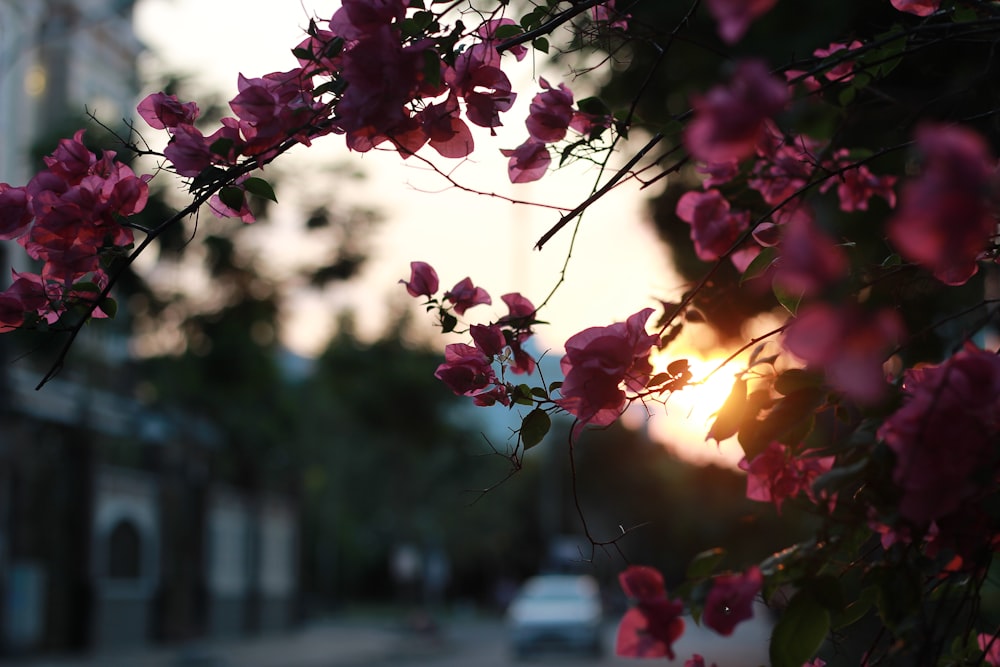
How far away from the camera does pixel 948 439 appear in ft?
5.08

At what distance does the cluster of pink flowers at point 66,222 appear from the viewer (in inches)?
89.3

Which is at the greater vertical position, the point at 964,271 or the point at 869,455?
the point at 964,271

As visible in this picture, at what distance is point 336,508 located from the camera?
63.2 m

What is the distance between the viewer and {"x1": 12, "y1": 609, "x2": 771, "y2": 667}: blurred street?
898 inches

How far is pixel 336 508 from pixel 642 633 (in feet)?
204

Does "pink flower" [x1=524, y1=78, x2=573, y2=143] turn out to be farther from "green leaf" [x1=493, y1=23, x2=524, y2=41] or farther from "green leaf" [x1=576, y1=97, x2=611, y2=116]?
"green leaf" [x1=493, y1=23, x2=524, y2=41]

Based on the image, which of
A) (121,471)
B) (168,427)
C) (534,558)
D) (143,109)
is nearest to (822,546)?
(143,109)

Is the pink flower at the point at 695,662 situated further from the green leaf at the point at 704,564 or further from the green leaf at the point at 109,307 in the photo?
the green leaf at the point at 109,307

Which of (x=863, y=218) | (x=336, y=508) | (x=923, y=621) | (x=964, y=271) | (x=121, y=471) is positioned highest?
(x=336, y=508)

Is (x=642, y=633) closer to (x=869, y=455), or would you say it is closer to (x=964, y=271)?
(x=869, y=455)

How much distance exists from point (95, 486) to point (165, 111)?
24875mm

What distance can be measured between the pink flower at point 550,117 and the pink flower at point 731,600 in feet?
3.47

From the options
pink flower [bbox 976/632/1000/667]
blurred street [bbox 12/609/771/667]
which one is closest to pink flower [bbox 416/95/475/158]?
pink flower [bbox 976/632/1000/667]

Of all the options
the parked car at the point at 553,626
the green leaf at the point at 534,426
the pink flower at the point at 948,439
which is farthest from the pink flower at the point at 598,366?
the parked car at the point at 553,626
